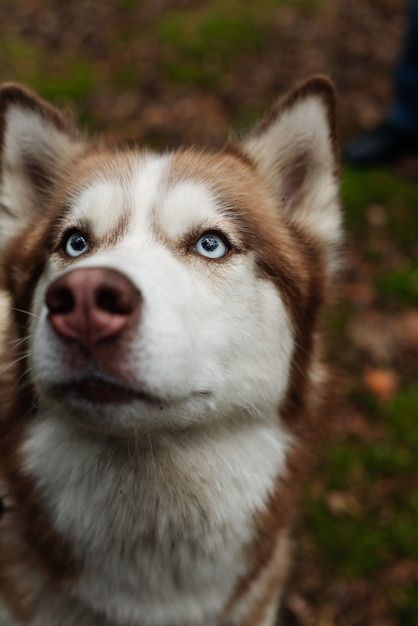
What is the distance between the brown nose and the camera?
1.65m

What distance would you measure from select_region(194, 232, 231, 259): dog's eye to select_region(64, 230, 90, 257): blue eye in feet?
1.29

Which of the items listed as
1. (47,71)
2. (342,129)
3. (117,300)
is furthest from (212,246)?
(47,71)

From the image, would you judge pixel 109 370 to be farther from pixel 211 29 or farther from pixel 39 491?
pixel 211 29

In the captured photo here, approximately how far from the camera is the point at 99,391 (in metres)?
1.82

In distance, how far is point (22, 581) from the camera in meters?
2.60

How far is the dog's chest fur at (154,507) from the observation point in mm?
2254

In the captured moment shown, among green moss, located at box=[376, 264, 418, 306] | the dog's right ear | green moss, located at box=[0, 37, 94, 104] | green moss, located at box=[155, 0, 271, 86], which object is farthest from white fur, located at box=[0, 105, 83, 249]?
green moss, located at box=[155, 0, 271, 86]

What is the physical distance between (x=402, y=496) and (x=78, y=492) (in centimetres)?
232

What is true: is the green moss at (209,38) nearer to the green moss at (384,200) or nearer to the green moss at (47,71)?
the green moss at (47,71)

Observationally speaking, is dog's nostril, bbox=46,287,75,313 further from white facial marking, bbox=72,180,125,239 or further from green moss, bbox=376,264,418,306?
green moss, bbox=376,264,418,306

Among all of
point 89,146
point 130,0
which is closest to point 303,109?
point 89,146

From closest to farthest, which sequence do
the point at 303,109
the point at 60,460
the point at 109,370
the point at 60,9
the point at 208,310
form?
the point at 109,370 < the point at 208,310 < the point at 60,460 < the point at 303,109 < the point at 60,9

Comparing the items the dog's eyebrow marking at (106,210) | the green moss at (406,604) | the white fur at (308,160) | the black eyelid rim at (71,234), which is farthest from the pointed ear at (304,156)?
the green moss at (406,604)

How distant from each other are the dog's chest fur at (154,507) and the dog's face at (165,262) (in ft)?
0.64
